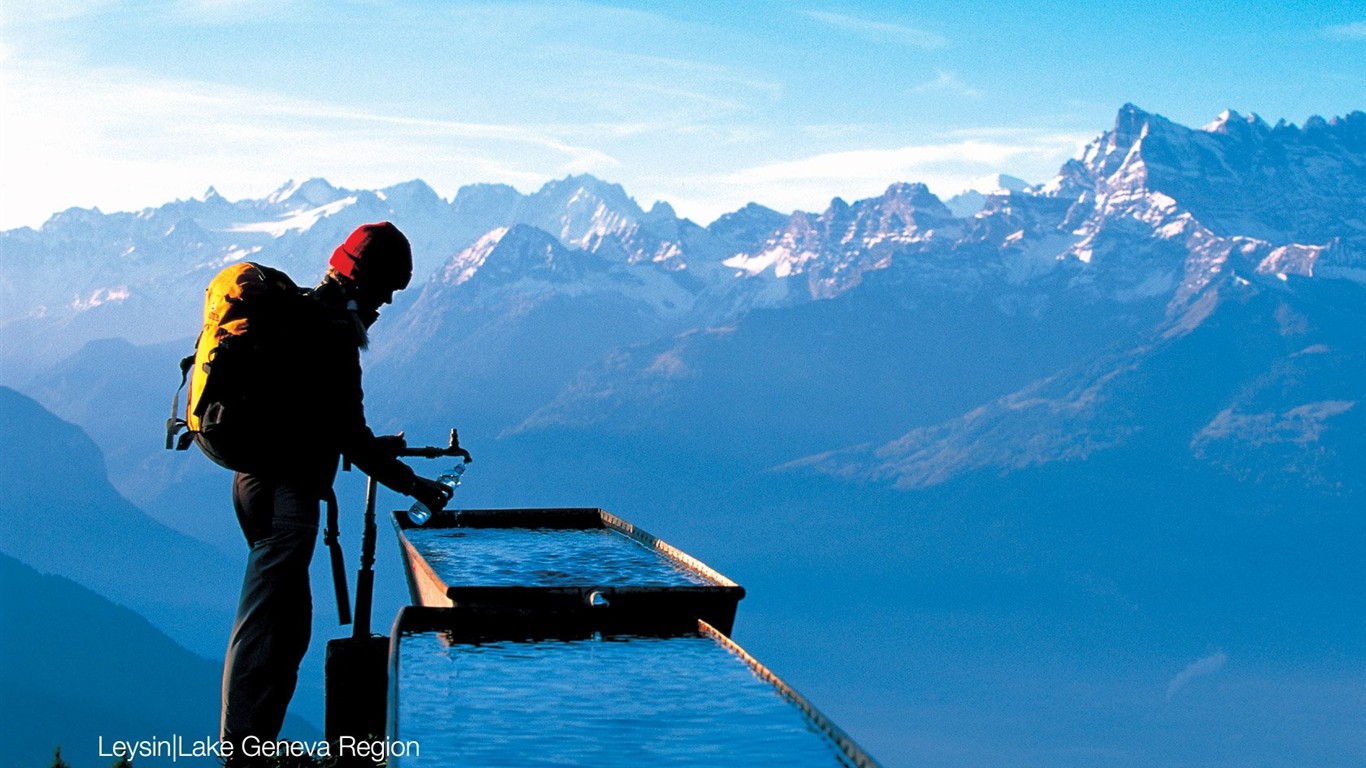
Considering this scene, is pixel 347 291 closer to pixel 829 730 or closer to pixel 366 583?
pixel 366 583

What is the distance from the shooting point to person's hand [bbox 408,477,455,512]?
8.66m

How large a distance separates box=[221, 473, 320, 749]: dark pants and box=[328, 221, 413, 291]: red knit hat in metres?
1.33

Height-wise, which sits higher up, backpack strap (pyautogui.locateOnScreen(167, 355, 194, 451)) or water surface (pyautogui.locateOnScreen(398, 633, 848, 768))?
backpack strap (pyautogui.locateOnScreen(167, 355, 194, 451))

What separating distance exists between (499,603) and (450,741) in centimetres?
263

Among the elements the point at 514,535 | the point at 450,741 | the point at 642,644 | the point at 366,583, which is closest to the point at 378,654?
the point at 366,583

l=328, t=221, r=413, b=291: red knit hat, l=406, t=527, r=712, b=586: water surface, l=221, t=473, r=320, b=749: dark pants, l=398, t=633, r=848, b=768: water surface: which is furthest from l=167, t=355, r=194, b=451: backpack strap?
l=406, t=527, r=712, b=586: water surface

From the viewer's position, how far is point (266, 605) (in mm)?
8164

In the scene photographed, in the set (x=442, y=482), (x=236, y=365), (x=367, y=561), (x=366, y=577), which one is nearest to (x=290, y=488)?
(x=236, y=365)

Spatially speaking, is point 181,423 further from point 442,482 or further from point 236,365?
point 442,482

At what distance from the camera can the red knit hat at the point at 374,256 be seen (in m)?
8.59

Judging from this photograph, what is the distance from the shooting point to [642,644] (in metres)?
10.1

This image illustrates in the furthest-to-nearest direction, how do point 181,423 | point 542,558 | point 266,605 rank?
1. point 542,558
2. point 181,423
3. point 266,605

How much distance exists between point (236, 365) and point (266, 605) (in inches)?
54.0

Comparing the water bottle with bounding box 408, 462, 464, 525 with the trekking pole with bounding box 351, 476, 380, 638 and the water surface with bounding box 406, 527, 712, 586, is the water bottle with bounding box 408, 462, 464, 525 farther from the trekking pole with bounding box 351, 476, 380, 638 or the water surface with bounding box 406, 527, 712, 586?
the water surface with bounding box 406, 527, 712, 586
